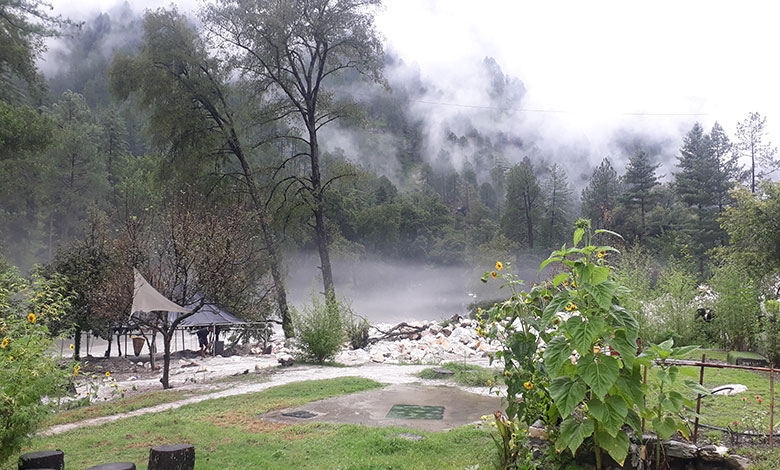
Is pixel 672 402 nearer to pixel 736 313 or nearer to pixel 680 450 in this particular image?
pixel 680 450

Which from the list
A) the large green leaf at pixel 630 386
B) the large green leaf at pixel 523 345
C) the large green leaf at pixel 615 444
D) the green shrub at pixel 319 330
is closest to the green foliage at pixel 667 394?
the large green leaf at pixel 630 386

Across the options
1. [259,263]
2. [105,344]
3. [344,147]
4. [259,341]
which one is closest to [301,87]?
[259,263]

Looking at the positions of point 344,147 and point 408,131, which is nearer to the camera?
point 344,147

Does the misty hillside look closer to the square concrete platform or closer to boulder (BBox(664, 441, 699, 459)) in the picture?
the square concrete platform

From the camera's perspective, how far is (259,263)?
752 inches

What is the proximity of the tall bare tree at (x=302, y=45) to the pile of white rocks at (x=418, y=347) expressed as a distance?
2780 mm

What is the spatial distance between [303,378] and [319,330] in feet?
7.02

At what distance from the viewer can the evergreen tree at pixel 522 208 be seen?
45156 mm

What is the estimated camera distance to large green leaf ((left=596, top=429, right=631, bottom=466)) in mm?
3270

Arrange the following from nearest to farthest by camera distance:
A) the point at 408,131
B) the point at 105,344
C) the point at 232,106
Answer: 1. the point at 232,106
2. the point at 105,344
3. the point at 408,131

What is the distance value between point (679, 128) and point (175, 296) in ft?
366

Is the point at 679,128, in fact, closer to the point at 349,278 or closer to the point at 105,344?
the point at 349,278

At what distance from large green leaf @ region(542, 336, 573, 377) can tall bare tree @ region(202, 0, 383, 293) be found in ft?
47.0

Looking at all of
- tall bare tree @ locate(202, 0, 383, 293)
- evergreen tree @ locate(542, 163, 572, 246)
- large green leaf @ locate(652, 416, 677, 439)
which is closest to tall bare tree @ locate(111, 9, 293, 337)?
tall bare tree @ locate(202, 0, 383, 293)
